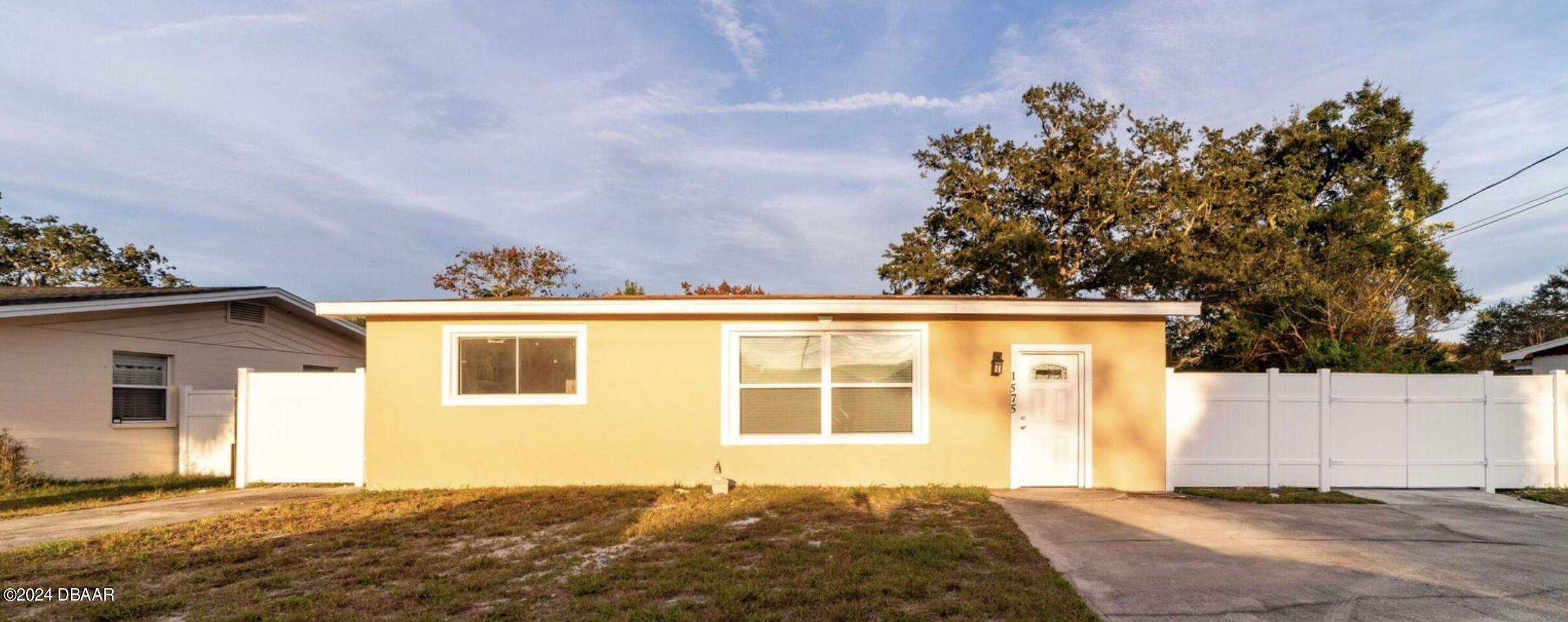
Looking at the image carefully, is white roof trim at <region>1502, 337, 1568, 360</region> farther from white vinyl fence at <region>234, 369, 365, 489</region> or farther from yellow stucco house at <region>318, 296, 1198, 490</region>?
white vinyl fence at <region>234, 369, 365, 489</region>

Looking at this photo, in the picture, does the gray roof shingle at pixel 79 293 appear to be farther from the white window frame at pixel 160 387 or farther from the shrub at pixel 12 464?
the shrub at pixel 12 464

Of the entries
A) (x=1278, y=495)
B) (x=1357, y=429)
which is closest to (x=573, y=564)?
(x=1278, y=495)

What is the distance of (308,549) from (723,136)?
40.4 feet

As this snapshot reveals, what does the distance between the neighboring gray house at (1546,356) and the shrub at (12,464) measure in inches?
846

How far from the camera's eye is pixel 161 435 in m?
10.6

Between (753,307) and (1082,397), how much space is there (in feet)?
13.2

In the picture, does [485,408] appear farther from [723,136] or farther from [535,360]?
[723,136]

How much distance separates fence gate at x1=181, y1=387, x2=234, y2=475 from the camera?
1009 centimetres

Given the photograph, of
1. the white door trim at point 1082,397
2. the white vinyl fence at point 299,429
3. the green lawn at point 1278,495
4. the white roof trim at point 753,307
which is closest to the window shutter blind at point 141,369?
the white vinyl fence at point 299,429

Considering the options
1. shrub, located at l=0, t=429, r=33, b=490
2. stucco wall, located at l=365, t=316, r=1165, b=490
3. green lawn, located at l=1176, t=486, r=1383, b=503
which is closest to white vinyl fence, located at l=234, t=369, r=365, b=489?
stucco wall, located at l=365, t=316, r=1165, b=490

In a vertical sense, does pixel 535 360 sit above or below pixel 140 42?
below

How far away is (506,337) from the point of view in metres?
8.73

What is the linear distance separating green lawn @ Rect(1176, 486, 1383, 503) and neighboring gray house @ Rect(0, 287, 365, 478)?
13816 millimetres

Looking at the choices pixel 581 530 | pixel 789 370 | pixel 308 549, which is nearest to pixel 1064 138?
pixel 789 370
